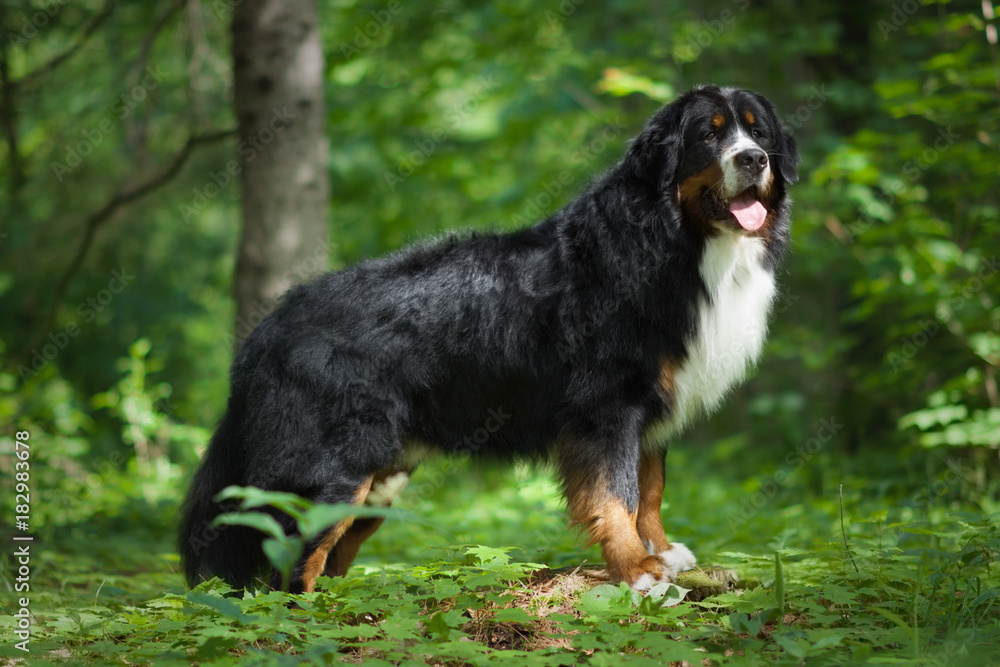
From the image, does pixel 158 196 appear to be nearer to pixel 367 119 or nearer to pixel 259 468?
pixel 367 119

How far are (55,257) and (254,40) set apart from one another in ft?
11.2

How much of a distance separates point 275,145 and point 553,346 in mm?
2803

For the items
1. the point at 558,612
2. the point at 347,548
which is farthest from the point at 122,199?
the point at 558,612

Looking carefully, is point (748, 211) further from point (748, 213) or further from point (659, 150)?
point (659, 150)

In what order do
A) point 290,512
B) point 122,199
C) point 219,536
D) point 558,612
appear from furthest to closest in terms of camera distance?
point 122,199 < point 219,536 < point 558,612 < point 290,512

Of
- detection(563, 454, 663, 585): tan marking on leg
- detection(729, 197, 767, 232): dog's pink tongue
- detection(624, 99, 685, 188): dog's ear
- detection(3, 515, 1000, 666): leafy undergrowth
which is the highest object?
detection(624, 99, 685, 188): dog's ear

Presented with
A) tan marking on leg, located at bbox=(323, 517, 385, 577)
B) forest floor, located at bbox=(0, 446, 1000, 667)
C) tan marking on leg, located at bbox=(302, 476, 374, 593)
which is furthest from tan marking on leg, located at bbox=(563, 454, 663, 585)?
tan marking on leg, located at bbox=(323, 517, 385, 577)

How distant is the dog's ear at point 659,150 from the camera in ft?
11.9

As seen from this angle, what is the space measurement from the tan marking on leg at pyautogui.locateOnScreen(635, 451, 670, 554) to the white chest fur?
0.49ft

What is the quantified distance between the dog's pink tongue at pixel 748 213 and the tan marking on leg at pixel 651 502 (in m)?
1.16

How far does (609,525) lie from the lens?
132 inches

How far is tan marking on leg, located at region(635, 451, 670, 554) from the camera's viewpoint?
3.72 meters

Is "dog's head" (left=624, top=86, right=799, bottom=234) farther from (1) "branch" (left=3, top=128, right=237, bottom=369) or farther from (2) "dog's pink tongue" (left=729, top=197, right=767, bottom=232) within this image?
(1) "branch" (left=3, top=128, right=237, bottom=369)

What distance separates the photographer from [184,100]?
729cm
